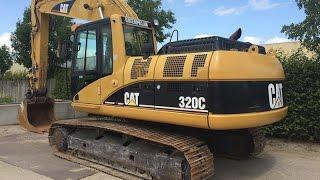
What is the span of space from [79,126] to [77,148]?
0.44 metres

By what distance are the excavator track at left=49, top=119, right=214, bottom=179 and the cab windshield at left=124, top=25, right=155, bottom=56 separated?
132 centimetres

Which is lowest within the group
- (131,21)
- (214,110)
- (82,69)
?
(214,110)

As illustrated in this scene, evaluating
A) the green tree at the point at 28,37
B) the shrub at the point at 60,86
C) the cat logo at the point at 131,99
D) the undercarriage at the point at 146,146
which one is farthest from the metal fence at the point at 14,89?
the cat logo at the point at 131,99

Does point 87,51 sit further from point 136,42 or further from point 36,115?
point 36,115

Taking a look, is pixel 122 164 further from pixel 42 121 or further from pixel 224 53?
pixel 42 121

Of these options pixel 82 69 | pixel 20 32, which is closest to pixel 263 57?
pixel 82 69

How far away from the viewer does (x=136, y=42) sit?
8125 millimetres

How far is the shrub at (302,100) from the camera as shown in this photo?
1019 centimetres

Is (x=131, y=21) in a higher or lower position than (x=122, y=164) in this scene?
higher

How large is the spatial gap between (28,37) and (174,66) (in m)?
16.0

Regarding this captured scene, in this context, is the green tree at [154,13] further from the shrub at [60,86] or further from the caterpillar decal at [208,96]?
the caterpillar decal at [208,96]

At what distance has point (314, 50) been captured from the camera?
1262cm

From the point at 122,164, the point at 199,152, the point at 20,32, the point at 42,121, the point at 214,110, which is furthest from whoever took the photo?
the point at 20,32

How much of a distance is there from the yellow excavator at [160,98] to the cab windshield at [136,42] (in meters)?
0.02
